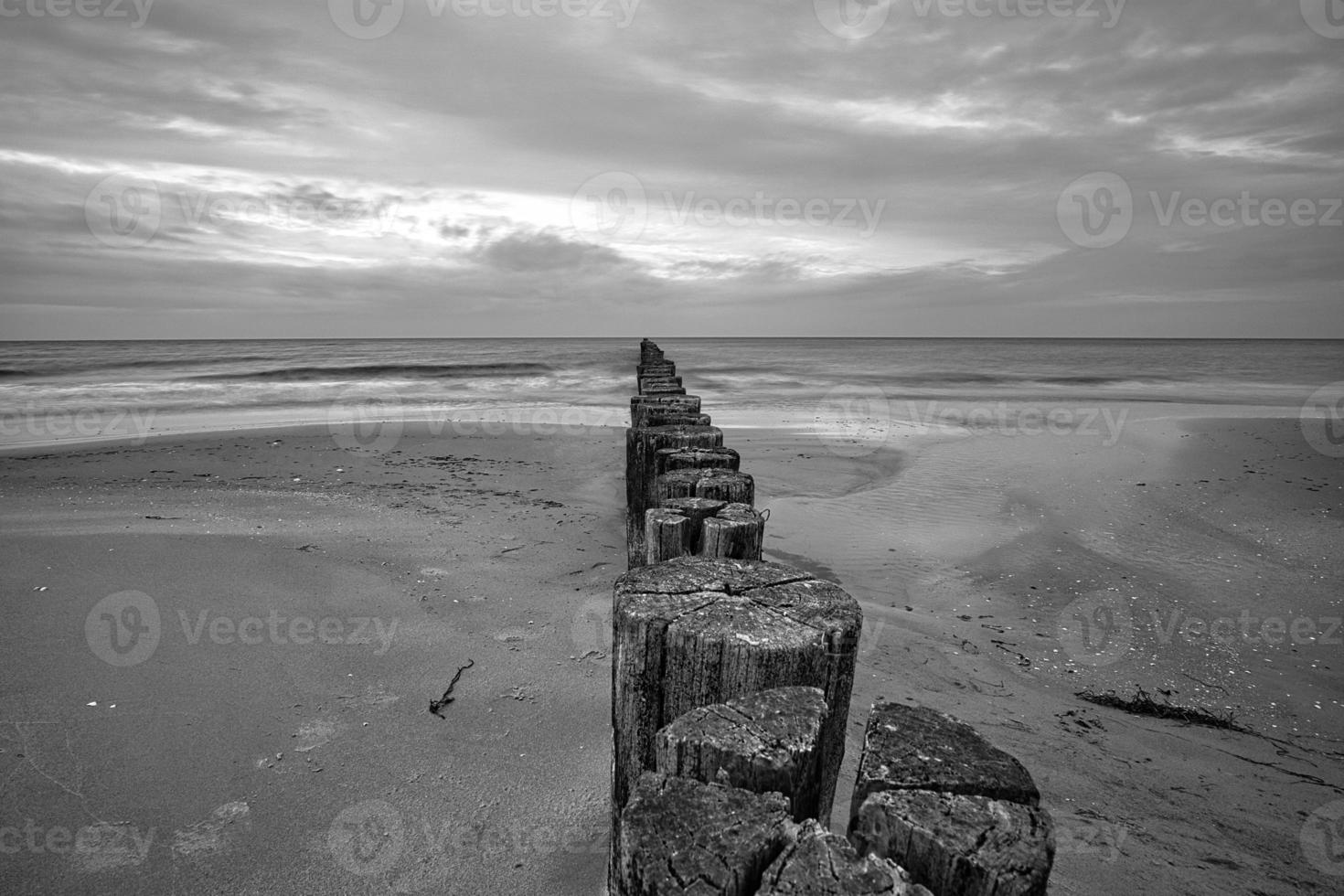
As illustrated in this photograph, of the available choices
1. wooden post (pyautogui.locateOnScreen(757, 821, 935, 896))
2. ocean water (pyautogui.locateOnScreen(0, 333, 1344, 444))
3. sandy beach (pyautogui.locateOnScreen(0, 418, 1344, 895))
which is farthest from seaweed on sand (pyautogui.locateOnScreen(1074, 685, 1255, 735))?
ocean water (pyautogui.locateOnScreen(0, 333, 1344, 444))

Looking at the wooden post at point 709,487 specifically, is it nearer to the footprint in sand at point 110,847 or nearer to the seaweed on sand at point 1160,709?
the footprint in sand at point 110,847

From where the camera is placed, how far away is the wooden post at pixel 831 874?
89 cm

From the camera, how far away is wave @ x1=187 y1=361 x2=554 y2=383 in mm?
29830

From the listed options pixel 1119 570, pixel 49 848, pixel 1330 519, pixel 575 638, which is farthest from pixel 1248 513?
pixel 49 848

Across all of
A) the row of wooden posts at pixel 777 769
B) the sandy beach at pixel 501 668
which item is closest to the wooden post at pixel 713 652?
the row of wooden posts at pixel 777 769

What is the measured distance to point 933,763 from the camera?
1.11 metres

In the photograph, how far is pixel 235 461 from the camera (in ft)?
31.0

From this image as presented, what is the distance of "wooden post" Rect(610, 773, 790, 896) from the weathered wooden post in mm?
149

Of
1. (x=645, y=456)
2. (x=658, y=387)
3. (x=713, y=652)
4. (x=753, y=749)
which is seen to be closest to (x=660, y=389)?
(x=658, y=387)

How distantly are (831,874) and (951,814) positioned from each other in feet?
0.71

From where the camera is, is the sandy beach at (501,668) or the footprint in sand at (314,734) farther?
the footprint in sand at (314,734)

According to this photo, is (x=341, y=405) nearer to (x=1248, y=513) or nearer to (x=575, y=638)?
(x=575, y=638)

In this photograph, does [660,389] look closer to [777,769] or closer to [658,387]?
[658,387]

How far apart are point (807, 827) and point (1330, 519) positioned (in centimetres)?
941
